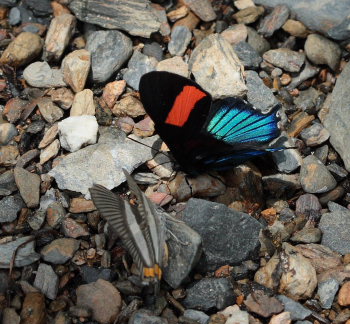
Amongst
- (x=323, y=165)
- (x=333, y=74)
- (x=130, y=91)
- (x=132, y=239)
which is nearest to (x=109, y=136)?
(x=130, y=91)

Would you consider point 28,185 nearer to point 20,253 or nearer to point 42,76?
point 20,253

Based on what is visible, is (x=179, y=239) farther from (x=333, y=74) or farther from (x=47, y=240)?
(x=333, y=74)

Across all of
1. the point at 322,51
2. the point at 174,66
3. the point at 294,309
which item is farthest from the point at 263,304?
the point at 322,51

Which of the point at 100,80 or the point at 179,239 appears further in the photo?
the point at 100,80

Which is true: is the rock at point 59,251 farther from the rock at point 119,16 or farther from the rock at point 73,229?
the rock at point 119,16

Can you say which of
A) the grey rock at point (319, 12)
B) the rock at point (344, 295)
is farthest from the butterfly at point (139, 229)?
the grey rock at point (319, 12)

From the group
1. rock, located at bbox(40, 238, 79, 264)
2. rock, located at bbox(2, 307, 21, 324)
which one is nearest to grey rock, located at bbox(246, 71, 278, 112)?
rock, located at bbox(40, 238, 79, 264)
